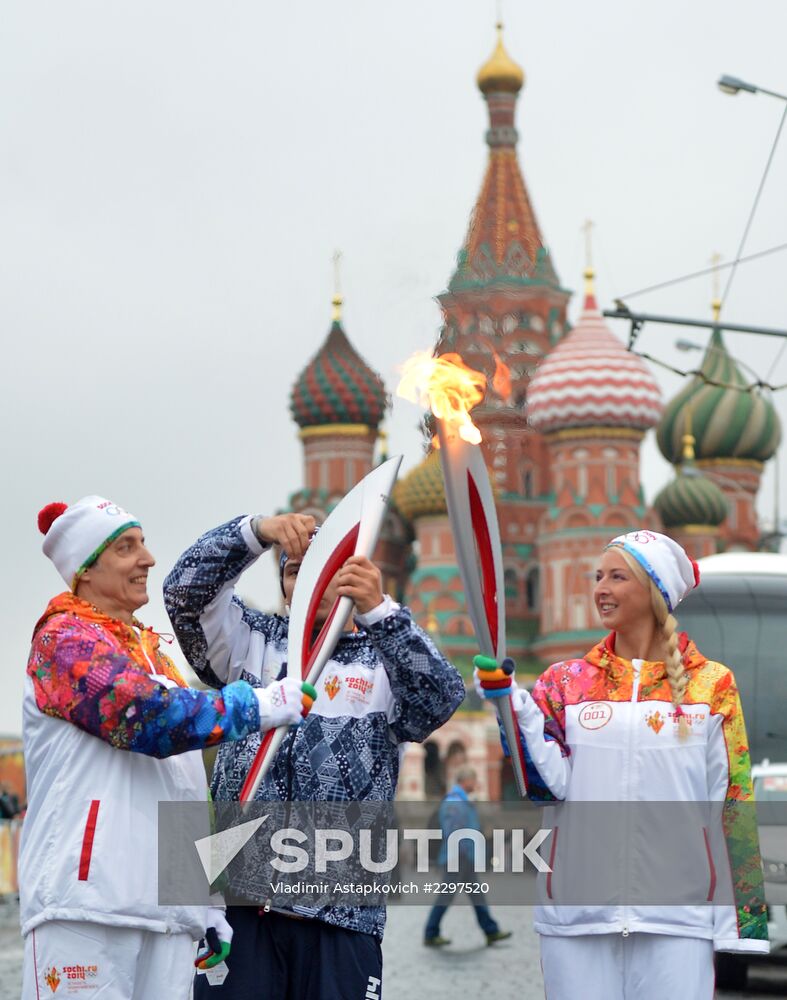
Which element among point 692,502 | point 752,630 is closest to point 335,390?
point 692,502

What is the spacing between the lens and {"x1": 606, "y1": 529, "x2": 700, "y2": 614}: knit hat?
4559 millimetres

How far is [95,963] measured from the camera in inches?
151

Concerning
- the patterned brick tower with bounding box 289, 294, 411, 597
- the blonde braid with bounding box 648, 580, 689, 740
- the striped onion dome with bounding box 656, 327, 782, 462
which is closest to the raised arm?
the blonde braid with bounding box 648, 580, 689, 740

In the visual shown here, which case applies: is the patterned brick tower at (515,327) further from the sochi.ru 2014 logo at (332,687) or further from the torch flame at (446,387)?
the sochi.ru 2014 logo at (332,687)

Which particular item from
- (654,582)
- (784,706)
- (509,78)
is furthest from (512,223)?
(654,582)

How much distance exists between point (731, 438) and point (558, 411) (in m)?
8.02

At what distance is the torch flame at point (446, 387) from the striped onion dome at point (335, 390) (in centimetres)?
5119

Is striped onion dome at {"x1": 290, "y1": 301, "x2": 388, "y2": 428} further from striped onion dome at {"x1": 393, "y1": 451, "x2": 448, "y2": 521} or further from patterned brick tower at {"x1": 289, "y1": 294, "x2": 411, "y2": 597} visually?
striped onion dome at {"x1": 393, "y1": 451, "x2": 448, "y2": 521}

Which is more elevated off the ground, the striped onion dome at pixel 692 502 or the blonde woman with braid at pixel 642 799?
the striped onion dome at pixel 692 502

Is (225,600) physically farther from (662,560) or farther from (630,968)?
(630,968)

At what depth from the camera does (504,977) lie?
10.7 m

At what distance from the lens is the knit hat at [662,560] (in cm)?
→ 456

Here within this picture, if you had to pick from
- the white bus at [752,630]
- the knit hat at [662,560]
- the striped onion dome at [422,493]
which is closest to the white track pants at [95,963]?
the knit hat at [662,560]

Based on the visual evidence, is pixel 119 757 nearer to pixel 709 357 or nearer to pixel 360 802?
pixel 360 802
